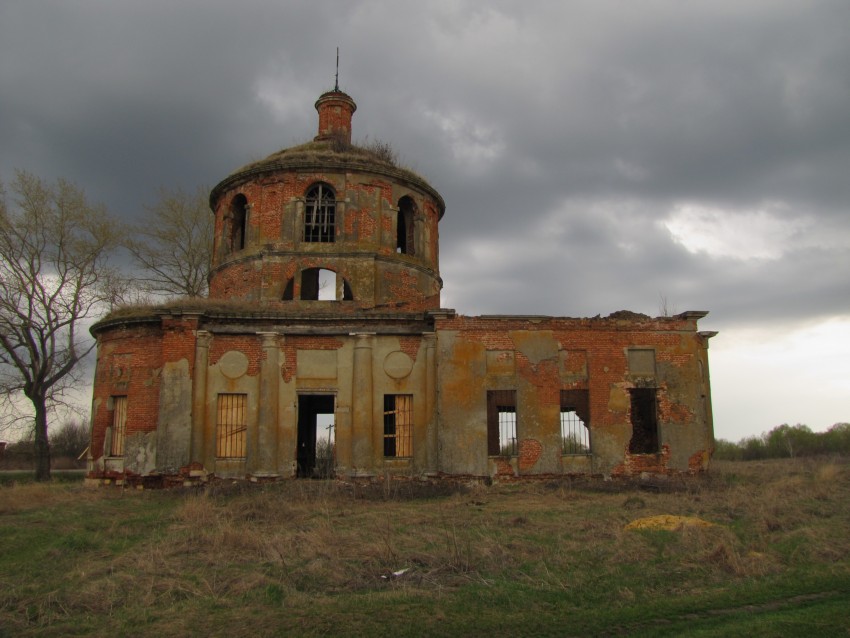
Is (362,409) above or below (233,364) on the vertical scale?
below

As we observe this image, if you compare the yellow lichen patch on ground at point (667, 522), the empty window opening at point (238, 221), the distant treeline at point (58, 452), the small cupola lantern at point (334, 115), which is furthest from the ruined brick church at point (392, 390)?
the distant treeline at point (58, 452)

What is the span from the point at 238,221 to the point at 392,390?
789 centimetres

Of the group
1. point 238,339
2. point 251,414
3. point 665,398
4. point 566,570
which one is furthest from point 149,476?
point 665,398

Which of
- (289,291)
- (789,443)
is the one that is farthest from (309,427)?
(789,443)

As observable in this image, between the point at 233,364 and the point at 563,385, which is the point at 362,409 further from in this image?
the point at 563,385

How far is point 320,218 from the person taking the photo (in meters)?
19.4

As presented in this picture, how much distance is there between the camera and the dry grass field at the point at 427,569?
6266 mm

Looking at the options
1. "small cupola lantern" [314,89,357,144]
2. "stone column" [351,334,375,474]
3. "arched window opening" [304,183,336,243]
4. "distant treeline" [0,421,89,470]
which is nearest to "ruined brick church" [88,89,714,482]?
"stone column" [351,334,375,474]

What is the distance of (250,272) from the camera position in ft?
63.0

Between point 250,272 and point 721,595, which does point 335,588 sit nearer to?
point 721,595

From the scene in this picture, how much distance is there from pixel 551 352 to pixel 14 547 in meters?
11.7

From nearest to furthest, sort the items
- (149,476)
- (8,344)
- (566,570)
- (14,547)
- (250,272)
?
(566,570), (14,547), (149,476), (250,272), (8,344)

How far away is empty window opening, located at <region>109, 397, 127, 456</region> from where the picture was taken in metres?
17.3

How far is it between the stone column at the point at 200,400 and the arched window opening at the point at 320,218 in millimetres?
4554
